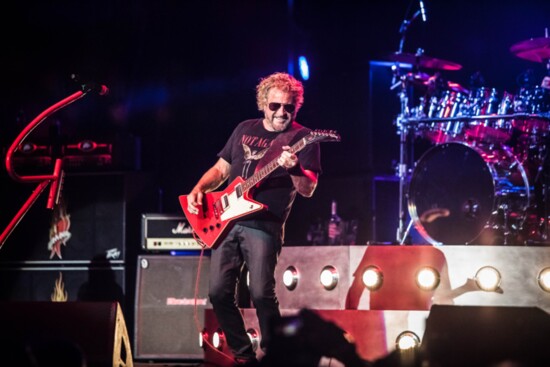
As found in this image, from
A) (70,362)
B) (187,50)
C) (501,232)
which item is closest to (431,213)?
(501,232)

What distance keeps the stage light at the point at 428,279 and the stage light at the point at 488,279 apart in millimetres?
252

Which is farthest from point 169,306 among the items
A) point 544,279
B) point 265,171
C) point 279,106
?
point 544,279

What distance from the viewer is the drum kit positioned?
5.77 meters

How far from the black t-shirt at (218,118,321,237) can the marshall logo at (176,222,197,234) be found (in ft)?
5.16

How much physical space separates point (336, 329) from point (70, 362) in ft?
7.67

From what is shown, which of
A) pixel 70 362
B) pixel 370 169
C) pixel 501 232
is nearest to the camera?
pixel 70 362

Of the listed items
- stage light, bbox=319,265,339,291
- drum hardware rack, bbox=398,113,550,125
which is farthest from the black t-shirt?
drum hardware rack, bbox=398,113,550,125

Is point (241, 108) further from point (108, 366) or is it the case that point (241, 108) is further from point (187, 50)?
point (108, 366)

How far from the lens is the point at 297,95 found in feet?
14.8

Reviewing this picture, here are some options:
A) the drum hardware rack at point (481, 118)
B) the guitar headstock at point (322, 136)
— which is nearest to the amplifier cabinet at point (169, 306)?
the guitar headstock at point (322, 136)

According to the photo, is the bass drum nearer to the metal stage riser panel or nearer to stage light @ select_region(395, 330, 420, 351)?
the metal stage riser panel

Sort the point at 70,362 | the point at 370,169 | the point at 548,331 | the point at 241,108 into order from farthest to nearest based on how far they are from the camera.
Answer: the point at 241,108, the point at 370,169, the point at 548,331, the point at 70,362

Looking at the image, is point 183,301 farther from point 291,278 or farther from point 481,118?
point 481,118

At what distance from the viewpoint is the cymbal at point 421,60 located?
643 cm
